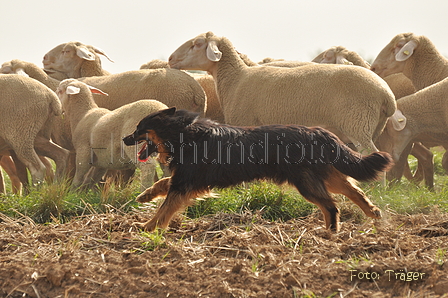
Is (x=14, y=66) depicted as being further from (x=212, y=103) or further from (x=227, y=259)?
(x=227, y=259)

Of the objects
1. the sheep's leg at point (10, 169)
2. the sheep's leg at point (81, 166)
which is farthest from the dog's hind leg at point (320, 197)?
the sheep's leg at point (10, 169)

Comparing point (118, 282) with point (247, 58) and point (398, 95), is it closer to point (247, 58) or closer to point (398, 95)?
point (247, 58)

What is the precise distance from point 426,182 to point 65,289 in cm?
671

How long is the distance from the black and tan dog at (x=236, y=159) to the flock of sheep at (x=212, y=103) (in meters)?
1.90

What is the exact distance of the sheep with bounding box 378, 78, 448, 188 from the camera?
871 centimetres

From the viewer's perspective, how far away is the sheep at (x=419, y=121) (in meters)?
8.71

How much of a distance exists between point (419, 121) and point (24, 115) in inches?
215

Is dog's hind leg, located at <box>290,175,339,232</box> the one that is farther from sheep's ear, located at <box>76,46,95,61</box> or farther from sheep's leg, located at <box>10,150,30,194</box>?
sheep's ear, located at <box>76,46,95,61</box>

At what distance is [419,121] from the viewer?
8.90 metres

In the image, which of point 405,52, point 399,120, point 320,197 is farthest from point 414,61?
point 320,197

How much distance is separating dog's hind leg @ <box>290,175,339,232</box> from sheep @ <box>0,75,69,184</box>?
4.14m

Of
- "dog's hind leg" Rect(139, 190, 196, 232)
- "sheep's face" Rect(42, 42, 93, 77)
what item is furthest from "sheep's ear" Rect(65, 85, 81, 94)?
"dog's hind leg" Rect(139, 190, 196, 232)

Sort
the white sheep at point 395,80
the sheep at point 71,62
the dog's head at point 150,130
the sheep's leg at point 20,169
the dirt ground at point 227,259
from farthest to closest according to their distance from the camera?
1. the sheep at point 71,62
2. the white sheep at point 395,80
3. the sheep's leg at point 20,169
4. the dog's head at point 150,130
5. the dirt ground at point 227,259

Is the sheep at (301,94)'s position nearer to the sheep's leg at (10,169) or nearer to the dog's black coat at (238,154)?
the dog's black coat at (238,154)
